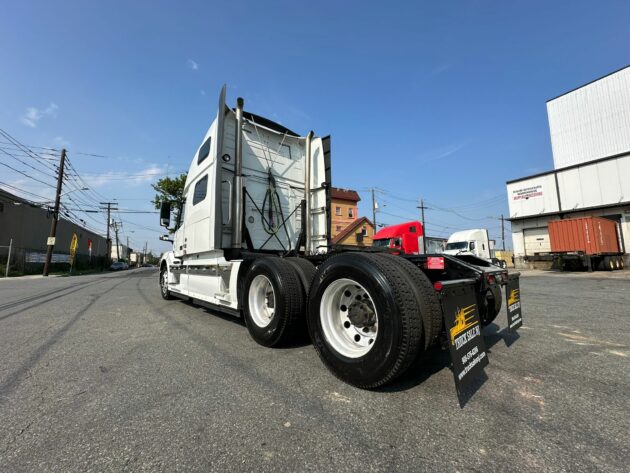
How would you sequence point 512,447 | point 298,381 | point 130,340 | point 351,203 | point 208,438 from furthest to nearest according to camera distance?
point 351,203
point 130,340
point 298,381
point 208,438
point 512,447

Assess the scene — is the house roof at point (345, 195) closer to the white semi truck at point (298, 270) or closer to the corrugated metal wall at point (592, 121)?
the corrugated metal wall at point (592, 121)

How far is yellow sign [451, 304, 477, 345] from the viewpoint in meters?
2.30

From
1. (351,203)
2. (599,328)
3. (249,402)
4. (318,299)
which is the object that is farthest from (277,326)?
(351,203)

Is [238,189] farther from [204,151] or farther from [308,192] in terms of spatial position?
[308,192]

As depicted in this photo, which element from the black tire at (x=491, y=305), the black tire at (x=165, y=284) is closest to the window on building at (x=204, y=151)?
the black tire at (x=165, y=284)

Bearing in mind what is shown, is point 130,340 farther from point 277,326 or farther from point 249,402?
point 249,402

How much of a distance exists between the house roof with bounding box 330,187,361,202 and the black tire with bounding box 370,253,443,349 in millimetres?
42534

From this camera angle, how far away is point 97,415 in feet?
7.16

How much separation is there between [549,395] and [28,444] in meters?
3.56

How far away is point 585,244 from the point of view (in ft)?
61.7

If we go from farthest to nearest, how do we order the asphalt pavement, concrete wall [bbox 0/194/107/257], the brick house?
the brick house, concrete wall [bbox 0/194/107/257], the asphalt pavement

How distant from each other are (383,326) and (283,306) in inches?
53.3

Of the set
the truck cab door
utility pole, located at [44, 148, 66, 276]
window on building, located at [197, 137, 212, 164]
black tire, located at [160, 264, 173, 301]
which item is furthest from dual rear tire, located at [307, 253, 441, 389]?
utility pole, located at [44, 148, 66, 276]

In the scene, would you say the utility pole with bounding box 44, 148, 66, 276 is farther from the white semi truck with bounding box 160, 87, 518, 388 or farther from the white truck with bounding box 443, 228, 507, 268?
the white truck with bounding box 443, 228, 507, 268
